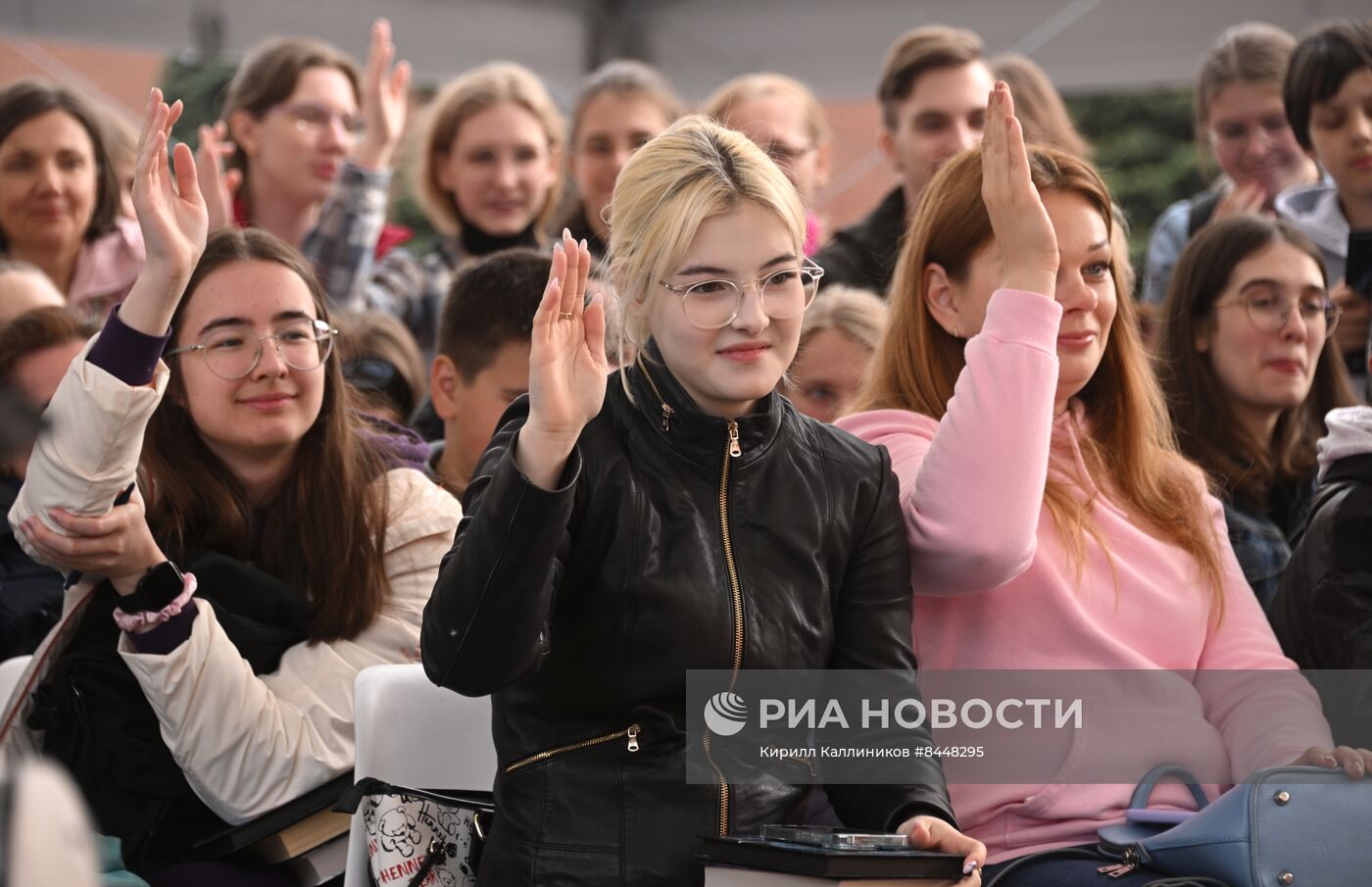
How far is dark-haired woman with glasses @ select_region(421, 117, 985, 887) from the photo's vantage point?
2180 millimetres

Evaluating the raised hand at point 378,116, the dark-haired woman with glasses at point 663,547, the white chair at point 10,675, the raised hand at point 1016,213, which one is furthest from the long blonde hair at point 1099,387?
the raised hand at point 378,116

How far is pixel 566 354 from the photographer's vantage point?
2.24 metres

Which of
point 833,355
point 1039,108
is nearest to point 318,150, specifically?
point 833,355

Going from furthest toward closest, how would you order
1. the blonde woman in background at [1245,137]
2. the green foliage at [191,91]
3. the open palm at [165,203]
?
the green foliage at [191,91] < the blonde woman in background at [1245,137] < the open palm at [165,203]

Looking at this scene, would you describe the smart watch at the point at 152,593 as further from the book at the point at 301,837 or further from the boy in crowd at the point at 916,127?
the boy in crowd at the point at 916,127

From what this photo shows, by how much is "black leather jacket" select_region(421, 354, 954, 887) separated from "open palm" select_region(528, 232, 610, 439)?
2.7 inches

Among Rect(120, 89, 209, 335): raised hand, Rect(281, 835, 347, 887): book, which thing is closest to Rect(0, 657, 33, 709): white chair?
Rect(281, 835, 347, 887): book

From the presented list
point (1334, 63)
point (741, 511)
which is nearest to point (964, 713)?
point (741, 511)

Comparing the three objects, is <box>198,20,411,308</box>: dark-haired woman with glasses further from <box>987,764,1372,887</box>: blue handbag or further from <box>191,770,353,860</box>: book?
<box>987,764,1372,887</box>: blue handbag

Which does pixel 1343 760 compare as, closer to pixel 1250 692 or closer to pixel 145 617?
pixel 1250 692

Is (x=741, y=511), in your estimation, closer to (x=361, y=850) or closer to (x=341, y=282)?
(x=361, y=850)

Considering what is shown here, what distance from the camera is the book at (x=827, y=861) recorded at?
208 centimetres

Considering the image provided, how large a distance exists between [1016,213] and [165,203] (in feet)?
4.74

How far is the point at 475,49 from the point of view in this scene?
7871 millimetres
